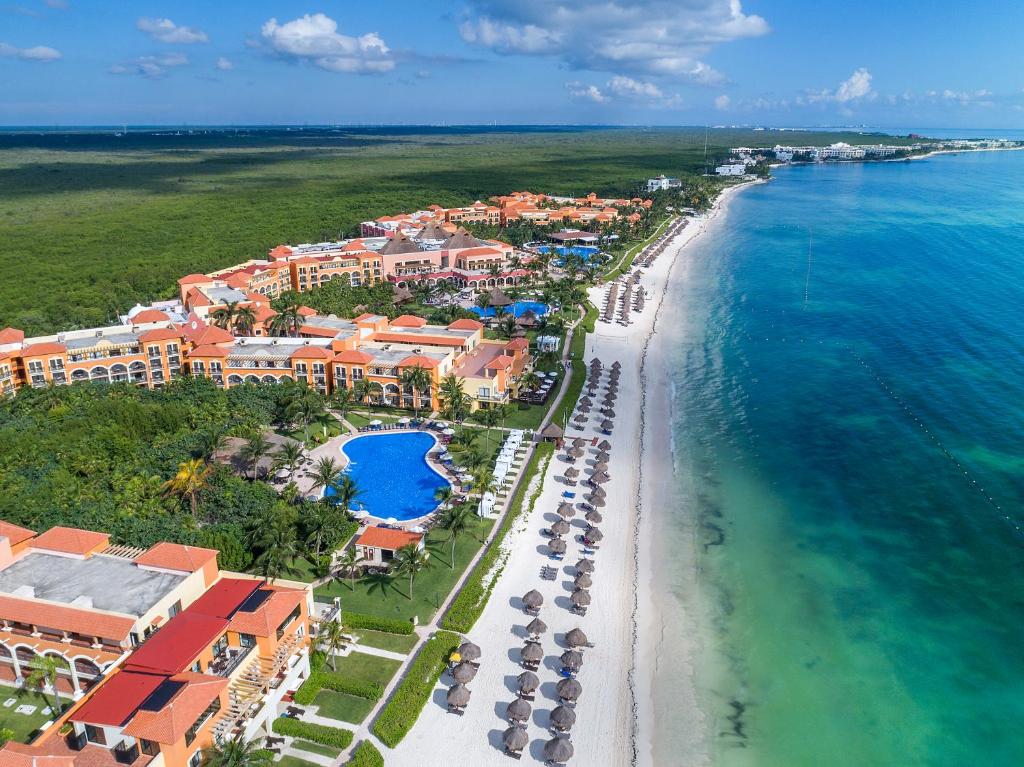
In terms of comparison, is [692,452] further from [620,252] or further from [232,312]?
[620,252]

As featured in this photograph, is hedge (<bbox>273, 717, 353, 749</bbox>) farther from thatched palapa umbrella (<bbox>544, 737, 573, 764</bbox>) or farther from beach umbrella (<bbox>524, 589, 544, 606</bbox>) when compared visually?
beach umbrella (<bbox>524, 589, 544, 606</bbox>)

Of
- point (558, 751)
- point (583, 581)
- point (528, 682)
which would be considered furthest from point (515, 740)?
point (583, 581)

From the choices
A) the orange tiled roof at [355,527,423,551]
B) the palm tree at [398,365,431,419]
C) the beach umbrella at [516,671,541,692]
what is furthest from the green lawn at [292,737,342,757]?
the palm tree at [398,365,431,419]

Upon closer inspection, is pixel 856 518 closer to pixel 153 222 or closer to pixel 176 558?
pixel 176 558

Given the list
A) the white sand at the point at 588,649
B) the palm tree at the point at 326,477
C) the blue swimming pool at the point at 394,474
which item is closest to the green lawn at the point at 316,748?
the white sand at the point at 588,649

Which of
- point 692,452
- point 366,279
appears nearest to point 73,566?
point 692,452

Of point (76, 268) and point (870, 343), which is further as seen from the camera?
point (76, 268)

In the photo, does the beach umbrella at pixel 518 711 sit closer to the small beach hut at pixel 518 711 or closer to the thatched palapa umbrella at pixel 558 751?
the small beach hut at pixel 518 711
